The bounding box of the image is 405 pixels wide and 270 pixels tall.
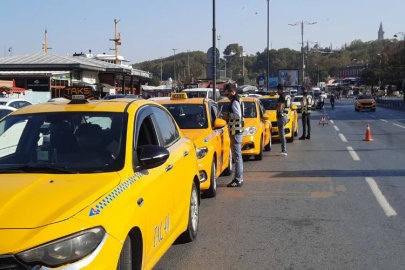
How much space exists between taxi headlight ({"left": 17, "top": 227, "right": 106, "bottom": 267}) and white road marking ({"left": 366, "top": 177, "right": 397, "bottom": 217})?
17.5ft

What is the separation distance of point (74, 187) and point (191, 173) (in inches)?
97.6

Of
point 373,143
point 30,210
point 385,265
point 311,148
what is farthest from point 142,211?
point 373,143

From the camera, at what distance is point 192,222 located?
21.1 ft

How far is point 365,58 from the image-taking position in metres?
187

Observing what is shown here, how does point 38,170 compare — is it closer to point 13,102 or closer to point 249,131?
point 249,131

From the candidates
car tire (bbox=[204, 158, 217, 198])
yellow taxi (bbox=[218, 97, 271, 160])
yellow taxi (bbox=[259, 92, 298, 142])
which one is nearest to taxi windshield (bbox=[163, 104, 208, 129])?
car tire (bbox=[204, 158, 217, 198])

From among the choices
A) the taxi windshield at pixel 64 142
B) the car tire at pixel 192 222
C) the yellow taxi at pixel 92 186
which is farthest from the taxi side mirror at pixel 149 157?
the car tire at pixel 192 222

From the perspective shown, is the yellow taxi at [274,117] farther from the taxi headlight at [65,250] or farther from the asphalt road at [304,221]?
the taxi headlight at [65,250]

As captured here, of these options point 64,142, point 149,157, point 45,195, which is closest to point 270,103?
point 64,142

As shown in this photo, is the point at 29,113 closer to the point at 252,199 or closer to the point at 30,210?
the point at 30,210

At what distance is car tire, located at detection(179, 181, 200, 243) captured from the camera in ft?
20.8

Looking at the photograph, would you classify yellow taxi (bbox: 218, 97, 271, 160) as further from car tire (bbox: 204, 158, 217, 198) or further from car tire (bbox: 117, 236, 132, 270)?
car tire (bbox: 117, 236, 132, 270)

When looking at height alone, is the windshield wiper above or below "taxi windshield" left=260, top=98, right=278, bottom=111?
below

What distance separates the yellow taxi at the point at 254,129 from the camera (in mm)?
13539
